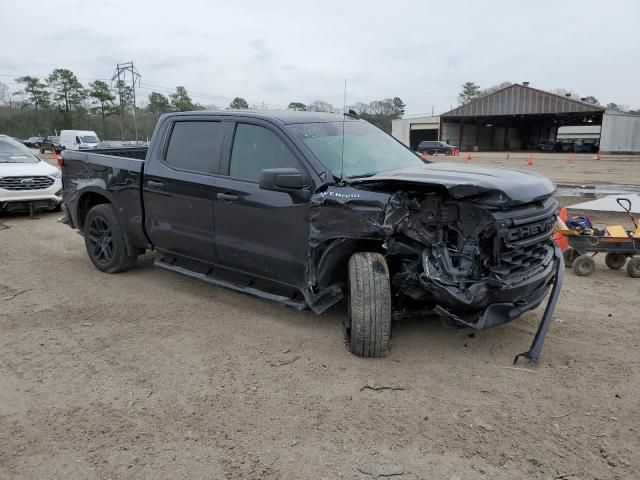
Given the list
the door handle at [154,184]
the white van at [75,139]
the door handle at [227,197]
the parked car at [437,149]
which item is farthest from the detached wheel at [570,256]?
the parked car at [437,149]

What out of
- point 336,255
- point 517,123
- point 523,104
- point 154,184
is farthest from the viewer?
point 517,123

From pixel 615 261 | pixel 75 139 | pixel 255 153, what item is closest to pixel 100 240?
pixel 255 153

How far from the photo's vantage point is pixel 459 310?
3.79 metres

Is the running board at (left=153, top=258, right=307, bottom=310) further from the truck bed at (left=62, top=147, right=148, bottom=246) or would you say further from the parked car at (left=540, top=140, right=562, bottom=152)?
the parked car at (left=540, top=140, right=562, bottom=152)

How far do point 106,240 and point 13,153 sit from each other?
21.8 ft

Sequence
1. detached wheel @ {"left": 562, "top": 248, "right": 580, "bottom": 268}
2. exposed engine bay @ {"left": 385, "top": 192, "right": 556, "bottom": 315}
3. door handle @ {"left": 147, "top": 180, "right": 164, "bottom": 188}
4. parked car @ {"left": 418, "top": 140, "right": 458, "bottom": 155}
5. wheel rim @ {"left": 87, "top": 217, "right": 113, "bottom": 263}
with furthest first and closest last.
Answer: parked car @ {"left": 418, "top": 140, "right": 458, "bottom": 155} < detached wheel @ {"left": 562, "top": 248, "right": 580, "bottom": 268} < wheel rim @ {"left": 87, "top": 217, "right": 113, "bottom": 263} < door handle @ {"left": 147, "top": 180, "right": 164, "bottom": 188} < exposed engine bay @ {"left": 385, "top": 192, "right": 556, "bottom": 315}

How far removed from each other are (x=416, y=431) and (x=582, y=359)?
1.69 meters

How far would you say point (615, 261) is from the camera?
250 inches

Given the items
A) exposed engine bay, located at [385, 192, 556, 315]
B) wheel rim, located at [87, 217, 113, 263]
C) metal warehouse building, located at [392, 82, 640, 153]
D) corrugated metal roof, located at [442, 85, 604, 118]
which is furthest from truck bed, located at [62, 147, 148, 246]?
corrugated metal roof, located at [442, 85, 604, 118]

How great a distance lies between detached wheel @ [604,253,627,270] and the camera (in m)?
6.33

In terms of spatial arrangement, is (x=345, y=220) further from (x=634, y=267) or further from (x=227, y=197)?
(x=634, y=267)

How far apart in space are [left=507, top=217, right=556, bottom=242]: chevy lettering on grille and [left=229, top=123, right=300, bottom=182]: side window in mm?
1844

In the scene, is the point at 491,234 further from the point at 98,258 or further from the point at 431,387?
the point at 98,258

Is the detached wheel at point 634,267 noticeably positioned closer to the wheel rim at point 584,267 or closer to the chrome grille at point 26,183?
the wheel rim at point 584,267
